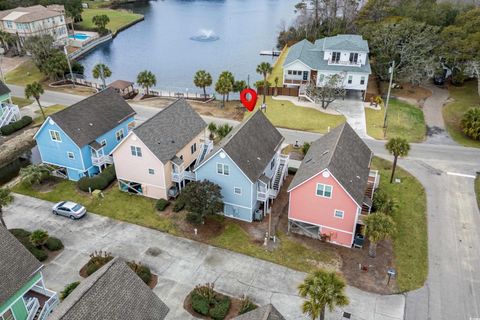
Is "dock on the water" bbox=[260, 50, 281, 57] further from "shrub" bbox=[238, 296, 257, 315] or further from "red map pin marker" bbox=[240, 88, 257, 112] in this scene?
"shrub" bbox=[238, 296, 257, 315]

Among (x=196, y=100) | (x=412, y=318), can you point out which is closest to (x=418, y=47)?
(x=196, y=100)

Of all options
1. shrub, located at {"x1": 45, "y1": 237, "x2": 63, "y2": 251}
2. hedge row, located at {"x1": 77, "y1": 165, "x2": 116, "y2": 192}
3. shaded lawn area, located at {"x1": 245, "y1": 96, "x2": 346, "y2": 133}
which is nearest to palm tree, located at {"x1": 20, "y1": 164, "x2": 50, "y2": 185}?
hedge row, located at {"x1": 77, "y1": 165, "x2": 116, "y2": 192}

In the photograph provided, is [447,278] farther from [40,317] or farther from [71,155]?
[71,155]

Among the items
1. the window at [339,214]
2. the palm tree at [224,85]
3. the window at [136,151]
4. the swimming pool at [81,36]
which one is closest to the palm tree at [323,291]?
A: the window at [339,214]

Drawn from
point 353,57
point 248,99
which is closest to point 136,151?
point 248,99

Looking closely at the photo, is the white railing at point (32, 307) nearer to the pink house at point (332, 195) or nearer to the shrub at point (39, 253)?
the shrub at point (39, 253)
